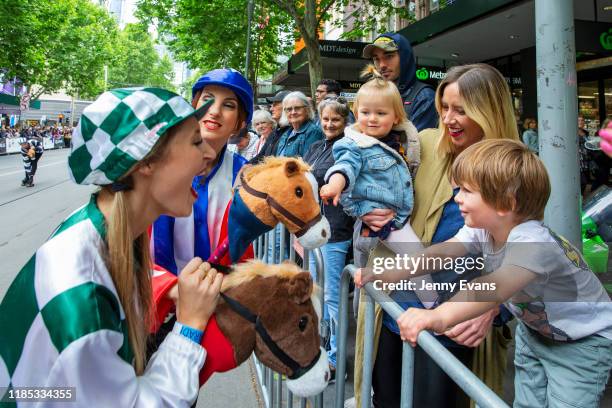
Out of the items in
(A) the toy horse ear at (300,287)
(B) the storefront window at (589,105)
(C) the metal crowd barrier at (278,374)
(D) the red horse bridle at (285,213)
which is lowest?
(C) the metal crowd barrier at (278,374)

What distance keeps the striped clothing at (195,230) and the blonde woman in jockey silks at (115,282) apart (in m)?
0.49

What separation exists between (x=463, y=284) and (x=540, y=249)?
1.06 feet

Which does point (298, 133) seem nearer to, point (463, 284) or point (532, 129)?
point (463, 284)

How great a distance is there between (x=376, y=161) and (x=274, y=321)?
1158 mm

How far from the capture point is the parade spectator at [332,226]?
11.8 feet

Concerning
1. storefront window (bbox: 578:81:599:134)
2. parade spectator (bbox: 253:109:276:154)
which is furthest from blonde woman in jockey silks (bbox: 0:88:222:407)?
storefront window (bbox: 578:81:599:134)

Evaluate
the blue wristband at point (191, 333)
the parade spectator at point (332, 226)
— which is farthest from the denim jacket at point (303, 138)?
→ the blue wristband at point (191, 333)

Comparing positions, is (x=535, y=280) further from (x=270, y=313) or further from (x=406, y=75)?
(x=406, y=75)

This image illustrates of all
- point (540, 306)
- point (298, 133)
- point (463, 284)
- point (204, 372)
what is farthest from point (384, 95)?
point (298, 133)

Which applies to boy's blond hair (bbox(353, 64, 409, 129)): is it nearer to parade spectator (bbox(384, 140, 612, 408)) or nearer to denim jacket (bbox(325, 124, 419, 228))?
denim jacket (bbox(325, 124, 419, 228))

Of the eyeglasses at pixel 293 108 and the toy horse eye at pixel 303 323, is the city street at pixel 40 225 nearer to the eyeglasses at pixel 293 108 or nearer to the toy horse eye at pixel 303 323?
the toy horse eye at pixel 303 323

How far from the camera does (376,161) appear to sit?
7.55 ft

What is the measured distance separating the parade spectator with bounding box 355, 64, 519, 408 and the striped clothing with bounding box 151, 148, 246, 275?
0.73m

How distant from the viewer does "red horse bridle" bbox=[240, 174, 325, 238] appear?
5.45 feet
